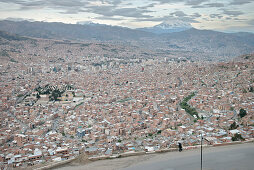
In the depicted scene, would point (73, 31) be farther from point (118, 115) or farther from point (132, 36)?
point (118, 115)

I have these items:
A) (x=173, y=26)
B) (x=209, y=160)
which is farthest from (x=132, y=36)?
(x=173, y=26)

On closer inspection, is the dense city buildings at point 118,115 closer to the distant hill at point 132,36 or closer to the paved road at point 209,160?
the paved road at point 209,160

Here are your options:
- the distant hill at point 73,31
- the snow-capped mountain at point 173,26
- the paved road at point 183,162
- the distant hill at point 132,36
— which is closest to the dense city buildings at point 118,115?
the paved road at point 183,162

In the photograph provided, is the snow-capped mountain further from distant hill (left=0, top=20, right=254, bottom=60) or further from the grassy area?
the grassy area

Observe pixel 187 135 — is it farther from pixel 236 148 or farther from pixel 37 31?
pixel 37 31

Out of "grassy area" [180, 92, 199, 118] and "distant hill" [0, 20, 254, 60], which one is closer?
"grassy area" [180, 92, 199, 118]

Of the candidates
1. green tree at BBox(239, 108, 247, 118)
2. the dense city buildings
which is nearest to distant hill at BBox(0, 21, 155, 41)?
the dense city buildings
